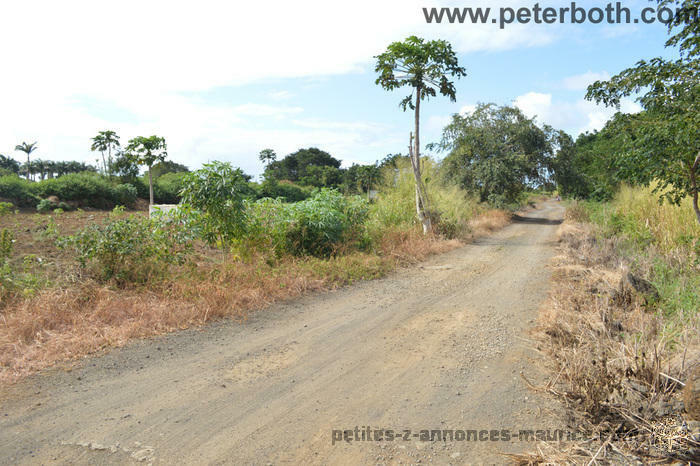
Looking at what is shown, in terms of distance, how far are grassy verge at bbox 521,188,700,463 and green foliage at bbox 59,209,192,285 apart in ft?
16.6

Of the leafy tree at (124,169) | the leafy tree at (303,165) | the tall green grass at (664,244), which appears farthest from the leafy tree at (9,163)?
the tall green grass at (664,244)

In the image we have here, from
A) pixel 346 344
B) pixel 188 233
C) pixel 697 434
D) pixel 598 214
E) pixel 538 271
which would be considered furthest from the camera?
pixel 598 214

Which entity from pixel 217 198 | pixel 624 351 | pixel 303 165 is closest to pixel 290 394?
pixel 624 351

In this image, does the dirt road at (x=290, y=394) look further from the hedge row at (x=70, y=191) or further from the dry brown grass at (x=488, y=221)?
the hedge row at (x=70, y=191)

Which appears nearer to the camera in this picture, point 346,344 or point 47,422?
Result: point 47,422

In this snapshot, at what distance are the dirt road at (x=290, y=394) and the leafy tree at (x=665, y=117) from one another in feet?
8.85

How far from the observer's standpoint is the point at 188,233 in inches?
256

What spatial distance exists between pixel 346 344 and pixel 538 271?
202 inches

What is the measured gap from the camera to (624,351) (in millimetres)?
3115

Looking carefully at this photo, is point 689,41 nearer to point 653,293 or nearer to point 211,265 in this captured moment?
point 653,293

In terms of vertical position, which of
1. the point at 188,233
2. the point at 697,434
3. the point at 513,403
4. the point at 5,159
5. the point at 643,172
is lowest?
the point at 513,403

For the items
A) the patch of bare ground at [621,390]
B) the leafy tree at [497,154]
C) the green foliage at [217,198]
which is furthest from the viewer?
the leafy tree at [497,154]

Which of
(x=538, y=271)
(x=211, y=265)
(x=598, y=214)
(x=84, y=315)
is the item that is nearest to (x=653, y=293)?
(x=538, y=271)

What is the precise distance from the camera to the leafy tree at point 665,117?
5.03 m
